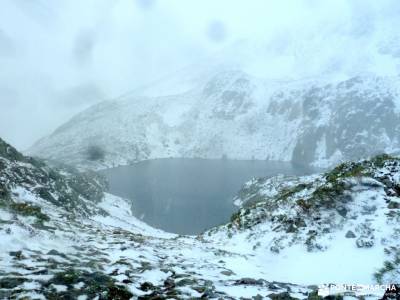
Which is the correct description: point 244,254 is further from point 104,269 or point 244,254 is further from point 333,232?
point 104,269

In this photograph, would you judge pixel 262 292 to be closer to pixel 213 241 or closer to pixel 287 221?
pixel 287 221

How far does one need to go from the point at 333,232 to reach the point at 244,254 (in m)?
4.75

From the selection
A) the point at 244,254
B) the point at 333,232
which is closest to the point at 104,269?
the point at 244,254

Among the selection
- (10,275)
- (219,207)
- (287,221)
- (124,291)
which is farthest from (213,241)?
(219,207)

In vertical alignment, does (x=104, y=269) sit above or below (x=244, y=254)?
below

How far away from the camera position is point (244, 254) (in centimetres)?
2050

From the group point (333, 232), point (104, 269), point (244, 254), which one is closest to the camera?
point (104, 269)

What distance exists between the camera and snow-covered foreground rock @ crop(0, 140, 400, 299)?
42.1 feet

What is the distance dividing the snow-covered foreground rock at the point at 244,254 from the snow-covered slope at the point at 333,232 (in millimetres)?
52

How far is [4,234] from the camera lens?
1516cm

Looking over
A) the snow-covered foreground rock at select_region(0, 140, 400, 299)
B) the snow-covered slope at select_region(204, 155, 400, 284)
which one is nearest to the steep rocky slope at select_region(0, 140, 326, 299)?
the snow-covered foreground rock at select_region(0, 140, 400, 299)

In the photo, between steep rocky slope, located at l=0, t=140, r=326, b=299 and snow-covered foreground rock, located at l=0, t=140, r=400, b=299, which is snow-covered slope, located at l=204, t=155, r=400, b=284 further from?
steep rocky slope, located at l=0, t=140, r=326, b=299

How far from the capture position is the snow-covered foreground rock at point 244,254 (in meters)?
12.8

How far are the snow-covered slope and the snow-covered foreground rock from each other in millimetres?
52
